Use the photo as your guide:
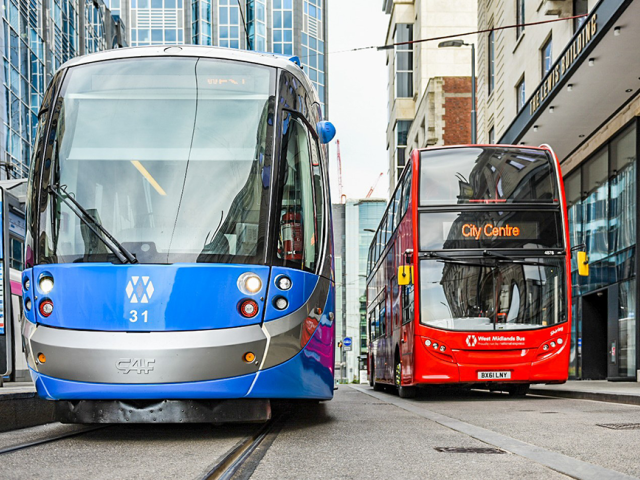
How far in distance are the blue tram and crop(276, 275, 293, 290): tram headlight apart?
0.7 inches

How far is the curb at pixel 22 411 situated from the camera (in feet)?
26.6

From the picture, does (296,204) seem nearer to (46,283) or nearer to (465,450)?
(46,283)

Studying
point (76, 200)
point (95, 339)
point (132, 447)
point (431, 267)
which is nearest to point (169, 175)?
point (76, 200)

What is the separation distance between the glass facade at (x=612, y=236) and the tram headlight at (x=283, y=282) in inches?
583

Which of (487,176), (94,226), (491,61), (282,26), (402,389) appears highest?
(282,26)

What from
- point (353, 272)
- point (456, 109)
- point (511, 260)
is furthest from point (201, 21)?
point (511, 260)

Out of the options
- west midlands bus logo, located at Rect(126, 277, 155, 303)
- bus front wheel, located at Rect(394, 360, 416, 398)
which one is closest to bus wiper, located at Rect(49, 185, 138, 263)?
west midlands bus logo, located at Rect(126, 277, 155, 303)

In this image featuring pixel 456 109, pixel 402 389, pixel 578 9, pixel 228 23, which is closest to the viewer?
pixel 402 389

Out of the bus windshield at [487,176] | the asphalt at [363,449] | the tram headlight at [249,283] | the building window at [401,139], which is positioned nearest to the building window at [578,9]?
the bus windshield at [487,176]

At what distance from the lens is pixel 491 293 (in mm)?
14102

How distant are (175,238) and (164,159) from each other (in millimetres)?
724

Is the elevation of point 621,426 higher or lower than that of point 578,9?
lower

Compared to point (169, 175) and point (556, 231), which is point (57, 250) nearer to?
point (169, 175)

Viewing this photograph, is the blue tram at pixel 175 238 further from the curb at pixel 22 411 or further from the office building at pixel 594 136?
the office building at pixel 594 136
